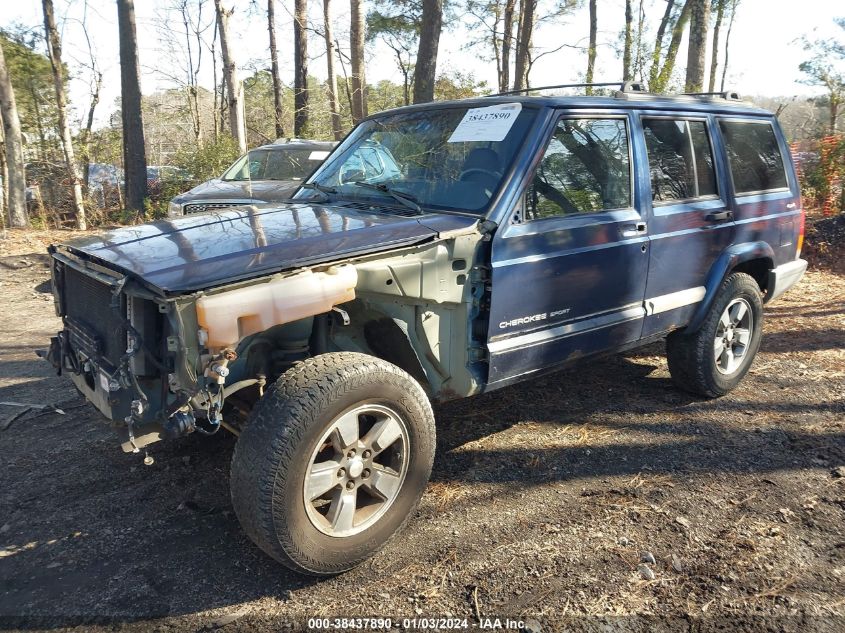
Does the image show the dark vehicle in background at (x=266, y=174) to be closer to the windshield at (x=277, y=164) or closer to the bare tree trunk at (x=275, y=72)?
→ the windshield at (x=277, y=164)

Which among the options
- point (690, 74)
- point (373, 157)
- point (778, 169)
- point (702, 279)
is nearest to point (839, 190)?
point (690, 74)

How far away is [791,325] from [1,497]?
6920mm

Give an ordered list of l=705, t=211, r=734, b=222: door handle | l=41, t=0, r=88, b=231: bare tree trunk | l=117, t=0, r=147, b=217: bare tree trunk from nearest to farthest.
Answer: l=705, t=211, r=734, b=222: door handle < l=117, t=0, r=147, b=217: bare tree trunk < l=41, t=0, r=88, b=231: bare tree trunk

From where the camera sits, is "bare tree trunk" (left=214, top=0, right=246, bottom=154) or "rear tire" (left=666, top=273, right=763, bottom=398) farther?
"bare tree trunk" (left=214, top=0, right=246, bottom=154)

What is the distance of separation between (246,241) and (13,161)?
39.7 feet

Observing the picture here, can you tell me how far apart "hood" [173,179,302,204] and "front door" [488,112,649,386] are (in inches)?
182

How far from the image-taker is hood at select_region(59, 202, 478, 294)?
97.4 inches

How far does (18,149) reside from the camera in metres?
12.3

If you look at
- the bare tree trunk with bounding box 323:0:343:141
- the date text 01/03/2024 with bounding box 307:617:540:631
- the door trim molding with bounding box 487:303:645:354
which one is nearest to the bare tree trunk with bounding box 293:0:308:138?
the bare tree trunk with bounding box 323:0:343:141

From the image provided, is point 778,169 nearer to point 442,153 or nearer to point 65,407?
point 442,153

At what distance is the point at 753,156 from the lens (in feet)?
15.4

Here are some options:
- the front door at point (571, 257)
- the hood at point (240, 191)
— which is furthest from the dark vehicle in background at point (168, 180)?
the front door at point (571, 257)

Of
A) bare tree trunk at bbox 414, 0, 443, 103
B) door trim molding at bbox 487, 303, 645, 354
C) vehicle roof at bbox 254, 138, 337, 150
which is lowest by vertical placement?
door trim molding at bbox 487, 303, 645, 354

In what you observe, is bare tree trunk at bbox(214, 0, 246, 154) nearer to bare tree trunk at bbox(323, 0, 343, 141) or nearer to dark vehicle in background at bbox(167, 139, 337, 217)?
dark vehicle in background at bbox(167, 139, 337, 217)
